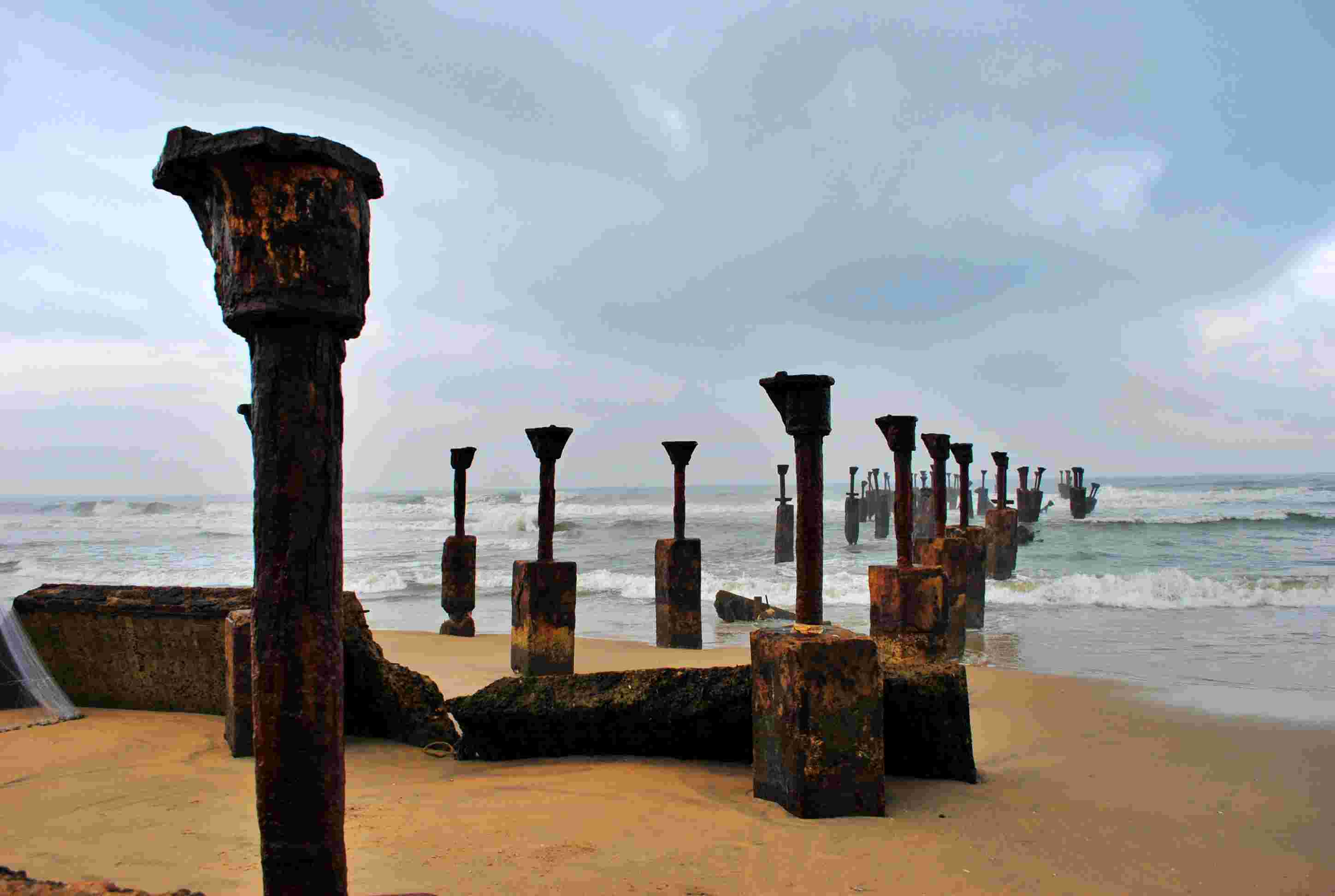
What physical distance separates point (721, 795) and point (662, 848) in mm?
776

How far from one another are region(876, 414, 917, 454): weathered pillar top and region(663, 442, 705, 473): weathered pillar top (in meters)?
3.38

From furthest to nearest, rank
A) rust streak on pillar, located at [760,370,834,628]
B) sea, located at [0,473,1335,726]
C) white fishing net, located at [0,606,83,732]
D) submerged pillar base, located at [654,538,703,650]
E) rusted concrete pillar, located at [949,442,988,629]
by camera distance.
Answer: rusted concrete pillar, located at [949,442,988,629] < submerged pillar base, located at [654,538,703,650] < sea, located at [0,473,1335,726] < white fishing net, located at [0,606,83,732] < rust streak on pillar, located at [760,370,834,628]

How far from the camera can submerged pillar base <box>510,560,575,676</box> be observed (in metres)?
8.57

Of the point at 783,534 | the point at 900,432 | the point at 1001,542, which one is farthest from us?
the point at 783,534

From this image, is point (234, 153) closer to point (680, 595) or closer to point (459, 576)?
point (680, 595)

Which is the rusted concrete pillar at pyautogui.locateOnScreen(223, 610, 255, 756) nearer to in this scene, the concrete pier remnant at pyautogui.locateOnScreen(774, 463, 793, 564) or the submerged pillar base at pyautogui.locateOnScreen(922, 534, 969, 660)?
the submerged pillar base at pyautogui.locateOnScreen(922, 534, 969, 660)

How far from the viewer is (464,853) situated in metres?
3.18

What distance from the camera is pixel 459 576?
39.8 ft

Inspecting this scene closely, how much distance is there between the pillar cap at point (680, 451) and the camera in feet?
37.1

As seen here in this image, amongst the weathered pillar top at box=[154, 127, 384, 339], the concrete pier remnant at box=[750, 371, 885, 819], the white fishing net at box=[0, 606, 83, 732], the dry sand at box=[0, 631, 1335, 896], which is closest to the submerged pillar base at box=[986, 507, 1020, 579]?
the dry sand at box=[0, 631, 1335, 896]

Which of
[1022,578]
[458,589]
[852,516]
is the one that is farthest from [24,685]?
[852,516]

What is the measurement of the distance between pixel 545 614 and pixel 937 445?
5.50 metres

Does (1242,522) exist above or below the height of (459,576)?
below

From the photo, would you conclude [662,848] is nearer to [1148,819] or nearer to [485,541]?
[1148,819]
